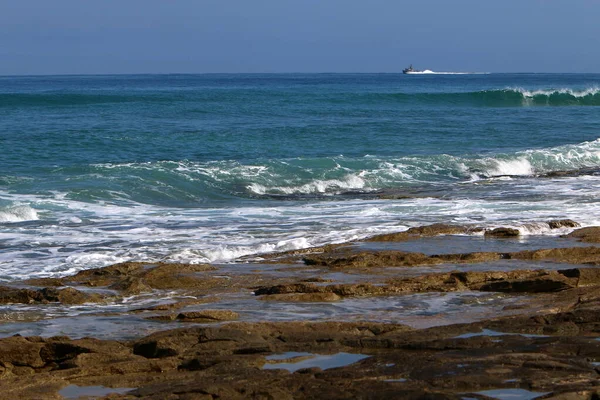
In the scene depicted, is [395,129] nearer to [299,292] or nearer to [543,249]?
[543,249]

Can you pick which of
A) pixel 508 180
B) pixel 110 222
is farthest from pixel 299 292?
pixel 508 180

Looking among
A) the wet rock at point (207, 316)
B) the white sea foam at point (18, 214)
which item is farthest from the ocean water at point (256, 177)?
the wet rock at point (207, 316)

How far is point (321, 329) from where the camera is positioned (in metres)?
7.63

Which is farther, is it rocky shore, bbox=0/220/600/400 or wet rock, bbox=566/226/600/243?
wet rock, bbox=566/226/600/243

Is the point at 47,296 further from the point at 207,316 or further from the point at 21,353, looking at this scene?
the point at 21,353

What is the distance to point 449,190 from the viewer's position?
1978 cm

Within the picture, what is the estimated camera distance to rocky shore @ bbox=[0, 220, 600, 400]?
605 centimetres

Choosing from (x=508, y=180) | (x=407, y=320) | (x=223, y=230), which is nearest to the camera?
(x=407, y=320)

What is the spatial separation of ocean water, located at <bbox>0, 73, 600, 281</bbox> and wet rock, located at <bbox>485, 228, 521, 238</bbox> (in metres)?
0.42

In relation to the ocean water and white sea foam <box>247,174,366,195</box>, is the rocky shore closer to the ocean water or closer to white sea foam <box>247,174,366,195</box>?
the ocean water

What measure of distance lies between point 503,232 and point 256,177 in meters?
Answer: 9.45

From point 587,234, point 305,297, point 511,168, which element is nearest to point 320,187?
point 511,168

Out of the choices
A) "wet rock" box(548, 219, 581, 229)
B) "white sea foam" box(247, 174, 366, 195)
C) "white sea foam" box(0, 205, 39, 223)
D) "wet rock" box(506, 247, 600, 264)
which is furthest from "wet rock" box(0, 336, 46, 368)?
"white sea foam" box(247, 174, 366, 195)

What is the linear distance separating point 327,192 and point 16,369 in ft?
45.6
